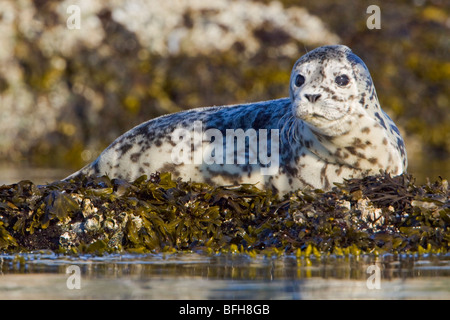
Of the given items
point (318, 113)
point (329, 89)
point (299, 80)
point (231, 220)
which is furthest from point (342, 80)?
point (231, 220)

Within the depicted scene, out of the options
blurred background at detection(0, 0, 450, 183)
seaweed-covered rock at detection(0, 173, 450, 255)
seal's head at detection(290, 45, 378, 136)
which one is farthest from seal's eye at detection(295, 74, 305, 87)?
blurred background at detection(0, 0, 450, 183)

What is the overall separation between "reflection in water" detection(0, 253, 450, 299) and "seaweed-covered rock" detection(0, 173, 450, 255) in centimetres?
21

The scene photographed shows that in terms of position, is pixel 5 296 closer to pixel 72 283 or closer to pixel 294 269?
pixel 72 283

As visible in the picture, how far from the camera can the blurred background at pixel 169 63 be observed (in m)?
15.2

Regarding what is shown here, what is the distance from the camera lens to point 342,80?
19.5ft

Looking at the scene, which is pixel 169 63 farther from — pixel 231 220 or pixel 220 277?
pixel 220 277

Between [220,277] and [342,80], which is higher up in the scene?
[342,80]

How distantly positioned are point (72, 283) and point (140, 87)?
38.9 feet

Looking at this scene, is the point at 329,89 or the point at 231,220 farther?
the point at 329,89

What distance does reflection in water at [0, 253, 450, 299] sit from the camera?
379cm

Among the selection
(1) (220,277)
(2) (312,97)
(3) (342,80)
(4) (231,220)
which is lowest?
(1) (220,277)

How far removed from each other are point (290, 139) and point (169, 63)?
396 inches

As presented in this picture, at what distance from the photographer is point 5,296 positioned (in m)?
3.78

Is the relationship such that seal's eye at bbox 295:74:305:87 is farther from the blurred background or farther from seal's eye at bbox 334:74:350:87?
the blurred background
